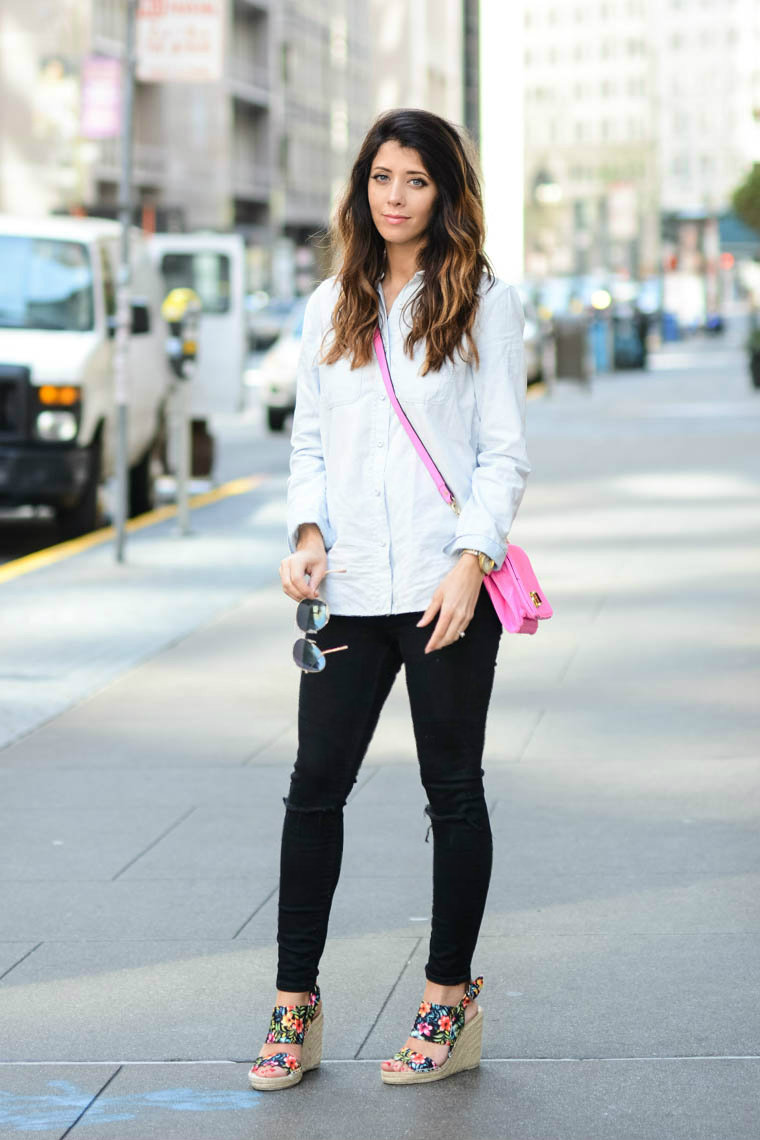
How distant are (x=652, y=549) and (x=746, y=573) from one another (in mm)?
1180

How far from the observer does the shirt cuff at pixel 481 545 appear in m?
3.74

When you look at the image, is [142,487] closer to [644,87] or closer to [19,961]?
[19,961]

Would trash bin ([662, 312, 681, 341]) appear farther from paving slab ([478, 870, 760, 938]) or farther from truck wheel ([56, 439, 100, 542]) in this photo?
paving slab ([478, 870, 760, 938])

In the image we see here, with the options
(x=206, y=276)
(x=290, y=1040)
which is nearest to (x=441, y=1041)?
(x=290, y=1040)

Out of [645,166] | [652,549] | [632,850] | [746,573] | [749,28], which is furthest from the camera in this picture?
[749,28]

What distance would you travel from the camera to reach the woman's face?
150 inches

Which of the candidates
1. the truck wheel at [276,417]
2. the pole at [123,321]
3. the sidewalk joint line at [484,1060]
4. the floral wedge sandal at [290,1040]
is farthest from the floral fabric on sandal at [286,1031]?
the truck wheel at [276,417]

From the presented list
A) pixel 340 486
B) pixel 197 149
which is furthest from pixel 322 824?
pixel 197 149

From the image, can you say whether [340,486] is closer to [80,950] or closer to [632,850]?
[80,950]

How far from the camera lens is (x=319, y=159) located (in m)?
91.3

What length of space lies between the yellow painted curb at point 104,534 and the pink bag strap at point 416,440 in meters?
7.79

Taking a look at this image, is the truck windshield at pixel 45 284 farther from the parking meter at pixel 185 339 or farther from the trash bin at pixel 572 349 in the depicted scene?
the trash bin at pixel 572 349

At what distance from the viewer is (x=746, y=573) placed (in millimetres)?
11266

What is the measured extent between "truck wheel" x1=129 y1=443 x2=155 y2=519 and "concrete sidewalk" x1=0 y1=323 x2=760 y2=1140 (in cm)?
456
